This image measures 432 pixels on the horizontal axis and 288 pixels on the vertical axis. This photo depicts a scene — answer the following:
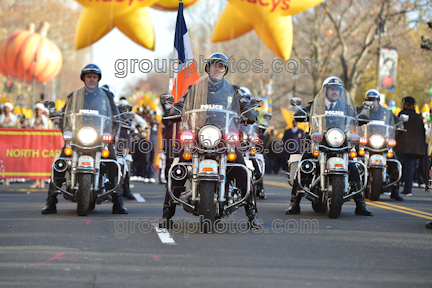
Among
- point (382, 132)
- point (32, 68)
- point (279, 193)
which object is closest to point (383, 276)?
point (382, 132)

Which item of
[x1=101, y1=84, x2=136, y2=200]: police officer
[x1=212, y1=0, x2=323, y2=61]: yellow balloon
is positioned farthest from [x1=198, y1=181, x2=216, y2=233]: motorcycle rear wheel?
[x1=212, y1=0, x2=323, y2=61]: yellow balloon

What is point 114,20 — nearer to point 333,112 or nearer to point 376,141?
point 376,141

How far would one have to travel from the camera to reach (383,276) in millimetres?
6074

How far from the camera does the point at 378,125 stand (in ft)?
48.4

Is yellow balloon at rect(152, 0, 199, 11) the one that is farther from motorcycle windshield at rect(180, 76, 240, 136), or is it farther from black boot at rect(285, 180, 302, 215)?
motorcycle windshield at rect(180, 76, 240, 136)

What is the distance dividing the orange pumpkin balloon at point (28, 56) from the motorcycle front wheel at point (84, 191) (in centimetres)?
2036

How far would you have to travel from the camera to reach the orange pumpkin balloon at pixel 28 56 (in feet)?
97.4

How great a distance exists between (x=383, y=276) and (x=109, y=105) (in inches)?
248

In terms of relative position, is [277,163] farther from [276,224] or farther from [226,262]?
[226,262]

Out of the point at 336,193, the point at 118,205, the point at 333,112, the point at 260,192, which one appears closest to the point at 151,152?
the point at 260,192

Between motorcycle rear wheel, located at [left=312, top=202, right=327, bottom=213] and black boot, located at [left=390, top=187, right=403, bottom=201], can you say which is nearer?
motorcycle rear wheel, located at [left=312, top=202, right=327, bottom=213]

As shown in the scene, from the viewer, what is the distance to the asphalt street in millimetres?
5910

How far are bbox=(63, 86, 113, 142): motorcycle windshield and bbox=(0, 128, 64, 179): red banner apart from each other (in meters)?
7.71

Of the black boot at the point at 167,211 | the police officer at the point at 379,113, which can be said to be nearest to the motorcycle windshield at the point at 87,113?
the black boot at the point at 167,211
